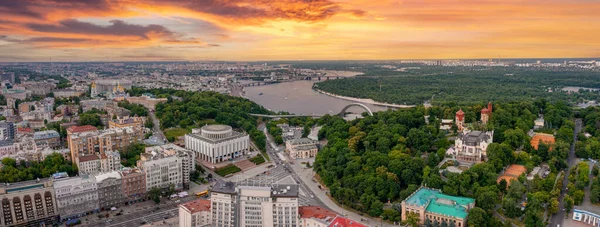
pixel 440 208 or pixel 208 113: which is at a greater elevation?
pixel 208 113

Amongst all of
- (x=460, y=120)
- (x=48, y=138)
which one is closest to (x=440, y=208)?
(x=460, y=120)

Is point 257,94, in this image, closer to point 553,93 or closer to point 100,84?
point 100,84

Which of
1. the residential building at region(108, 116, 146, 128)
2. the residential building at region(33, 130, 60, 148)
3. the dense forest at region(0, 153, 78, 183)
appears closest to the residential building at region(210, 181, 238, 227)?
the dense forest at region(0, 153, 78, 183)

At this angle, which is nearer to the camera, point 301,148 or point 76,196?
point 76,196

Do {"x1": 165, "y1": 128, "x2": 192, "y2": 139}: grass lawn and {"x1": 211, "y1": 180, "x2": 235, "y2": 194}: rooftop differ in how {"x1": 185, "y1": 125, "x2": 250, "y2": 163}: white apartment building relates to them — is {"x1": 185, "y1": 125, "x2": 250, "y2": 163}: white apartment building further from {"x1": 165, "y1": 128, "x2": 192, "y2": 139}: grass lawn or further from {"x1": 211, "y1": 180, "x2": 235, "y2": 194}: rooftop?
{"x1": 211, "y1": 180, "x2": 235, "y2": 194}: rooftop

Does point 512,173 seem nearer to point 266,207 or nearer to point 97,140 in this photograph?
point 266,207

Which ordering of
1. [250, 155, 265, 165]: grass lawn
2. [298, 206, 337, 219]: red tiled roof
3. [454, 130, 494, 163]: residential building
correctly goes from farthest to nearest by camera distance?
[250, 155, 265, 165]: grass lawn < [454, 130, 494, 163]: residential building < [298, 206, 337, 219]: red tiled roof

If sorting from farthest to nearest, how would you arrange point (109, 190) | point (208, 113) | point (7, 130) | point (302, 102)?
1. point (302, 102)
2. point (208, 113)
3. point (7, 130)
4. point (109, 190)
